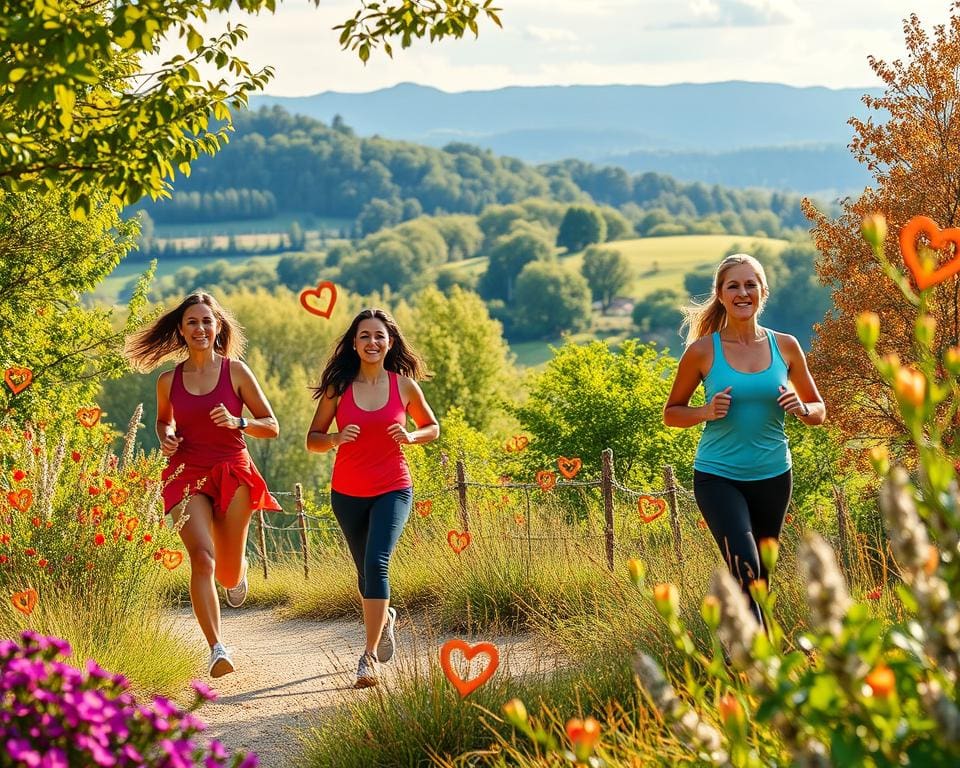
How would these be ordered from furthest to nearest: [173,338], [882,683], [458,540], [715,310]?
[458,540] < [173,338] < [715,310] < [882,683]

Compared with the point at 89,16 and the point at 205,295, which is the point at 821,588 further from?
the point at 205,295

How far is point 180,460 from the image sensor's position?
23.6 ft

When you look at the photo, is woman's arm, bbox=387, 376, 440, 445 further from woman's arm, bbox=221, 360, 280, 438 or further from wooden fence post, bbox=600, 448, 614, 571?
wooden fence post, bbox=600, 448, 614, 571

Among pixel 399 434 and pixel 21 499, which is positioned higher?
pixel 399 434

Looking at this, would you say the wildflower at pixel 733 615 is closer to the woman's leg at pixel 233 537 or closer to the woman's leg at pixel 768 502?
the woman's leg at pixel 768 502

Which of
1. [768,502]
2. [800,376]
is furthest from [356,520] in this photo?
[800,376]

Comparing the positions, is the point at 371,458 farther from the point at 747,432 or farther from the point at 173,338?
the point at 747,432

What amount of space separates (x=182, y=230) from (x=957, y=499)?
7451 inches

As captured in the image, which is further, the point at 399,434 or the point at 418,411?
the point at 418,411

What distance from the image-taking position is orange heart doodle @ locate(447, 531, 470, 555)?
9180 mm

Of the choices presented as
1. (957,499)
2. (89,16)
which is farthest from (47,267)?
(957,499)

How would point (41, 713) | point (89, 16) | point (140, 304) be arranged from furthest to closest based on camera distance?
point (140, 304) < point (89, 16) < point (41, 713)

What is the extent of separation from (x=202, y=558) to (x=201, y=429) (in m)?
0.72

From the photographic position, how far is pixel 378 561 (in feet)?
23.1
